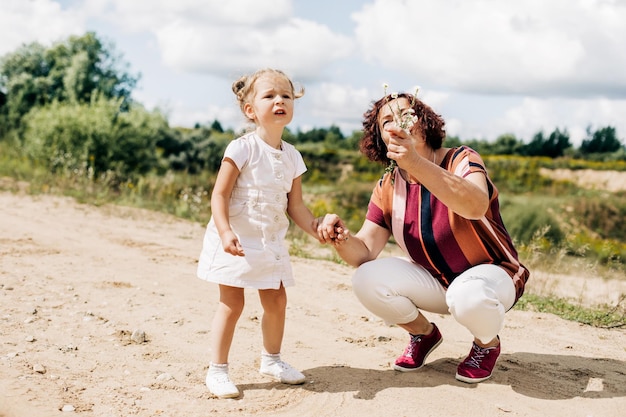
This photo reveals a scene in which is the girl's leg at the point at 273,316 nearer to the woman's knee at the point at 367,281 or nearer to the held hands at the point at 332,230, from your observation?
the held hands at the point at 332,230

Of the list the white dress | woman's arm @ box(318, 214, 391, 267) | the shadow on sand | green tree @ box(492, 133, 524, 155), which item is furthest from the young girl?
green tree @ box(492, 133, 524, 155)

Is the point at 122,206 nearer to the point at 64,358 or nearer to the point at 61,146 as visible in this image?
the point at 61,146

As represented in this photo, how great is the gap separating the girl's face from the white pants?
97 cm

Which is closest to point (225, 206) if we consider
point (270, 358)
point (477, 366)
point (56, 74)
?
point (270, 358)

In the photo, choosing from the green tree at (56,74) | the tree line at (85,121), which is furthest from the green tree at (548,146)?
the green tree at (56,74)

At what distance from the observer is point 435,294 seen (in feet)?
11.5

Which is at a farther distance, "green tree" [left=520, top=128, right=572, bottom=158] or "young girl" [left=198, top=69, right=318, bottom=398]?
"green tree" [left=520, top=128, right=572, bottom=158]

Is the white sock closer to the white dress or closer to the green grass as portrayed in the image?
the white dress

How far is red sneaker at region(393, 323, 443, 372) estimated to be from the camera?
3.56 meters

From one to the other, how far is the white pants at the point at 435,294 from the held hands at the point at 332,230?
1.05ft

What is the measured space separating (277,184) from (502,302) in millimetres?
1320

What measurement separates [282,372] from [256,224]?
2.58ft

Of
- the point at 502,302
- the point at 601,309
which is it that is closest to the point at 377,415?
the point at 502,302

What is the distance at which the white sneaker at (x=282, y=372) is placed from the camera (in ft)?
10.8
